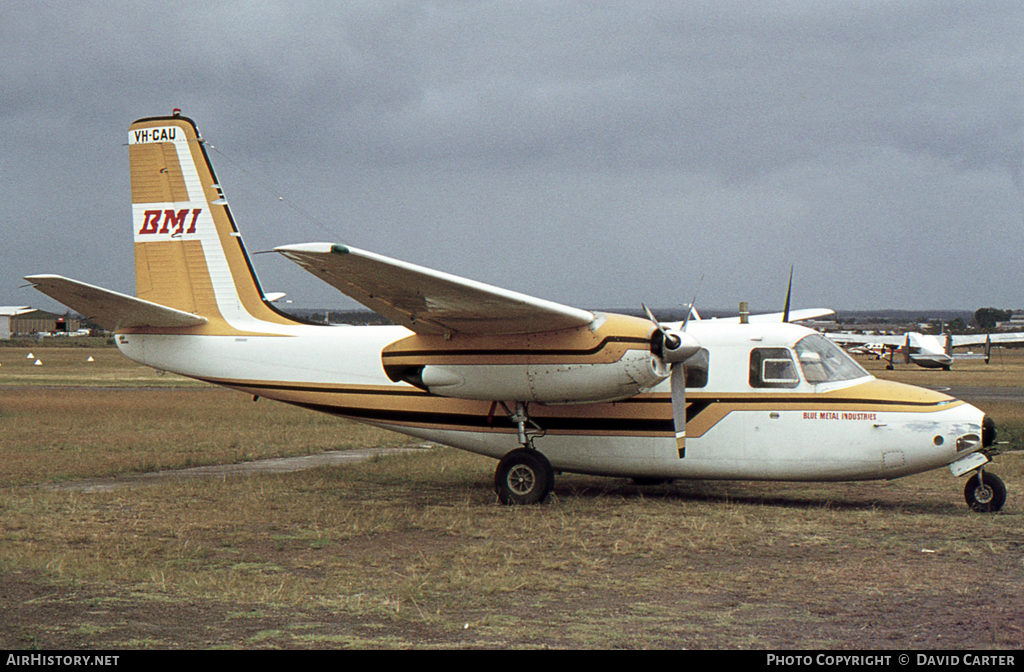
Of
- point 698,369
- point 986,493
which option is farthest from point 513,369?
point 986,493

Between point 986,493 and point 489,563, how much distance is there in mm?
6799

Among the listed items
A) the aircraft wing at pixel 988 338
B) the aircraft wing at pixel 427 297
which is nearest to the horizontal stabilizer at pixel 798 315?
the aircraft wing at pixel 427 297

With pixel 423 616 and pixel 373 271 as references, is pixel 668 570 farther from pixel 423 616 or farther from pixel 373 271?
pixel 373 271

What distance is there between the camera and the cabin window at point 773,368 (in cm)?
1256

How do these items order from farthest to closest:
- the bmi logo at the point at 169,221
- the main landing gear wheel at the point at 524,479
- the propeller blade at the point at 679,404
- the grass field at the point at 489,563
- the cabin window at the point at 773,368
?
the bmi logo at the point at 169,221 → the main landing gear wheel at the point at 524,479 → the cabin window at the point at 773,368 → the propeller blade at the point at 679,404 → the grass field at the point at 489,563

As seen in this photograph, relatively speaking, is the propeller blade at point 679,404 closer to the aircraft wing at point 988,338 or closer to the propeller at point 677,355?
the propeller at point 677,355

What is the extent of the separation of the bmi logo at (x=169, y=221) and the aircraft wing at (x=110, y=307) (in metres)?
1.40

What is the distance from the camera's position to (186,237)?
15305 millimetres

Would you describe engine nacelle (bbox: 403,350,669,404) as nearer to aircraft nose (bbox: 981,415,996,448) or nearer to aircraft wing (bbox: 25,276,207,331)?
aircraft nose (bbox: 981,415,996,448)

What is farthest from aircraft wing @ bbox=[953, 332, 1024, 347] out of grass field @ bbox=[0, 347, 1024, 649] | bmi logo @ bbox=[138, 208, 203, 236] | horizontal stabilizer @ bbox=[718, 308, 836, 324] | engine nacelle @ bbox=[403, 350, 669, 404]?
bmi logo @ bbox=[138, 208, 203, 236]

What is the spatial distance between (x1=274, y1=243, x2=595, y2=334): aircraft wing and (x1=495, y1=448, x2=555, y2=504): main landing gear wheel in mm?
1887

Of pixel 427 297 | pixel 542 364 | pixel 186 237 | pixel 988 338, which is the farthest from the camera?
pixel 988 338

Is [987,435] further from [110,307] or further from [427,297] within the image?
[110,307]

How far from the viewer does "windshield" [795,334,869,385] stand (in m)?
12.5
